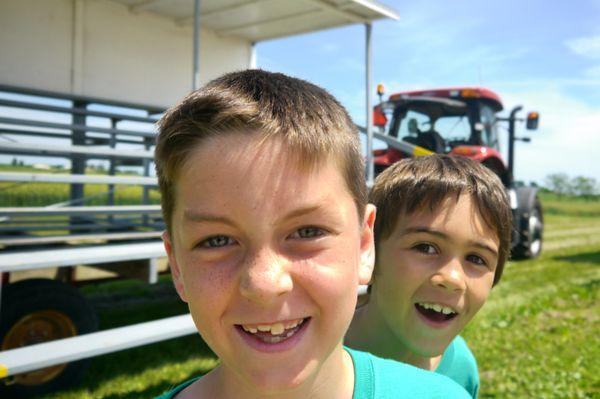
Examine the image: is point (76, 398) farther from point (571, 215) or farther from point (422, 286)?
point (571, 215)

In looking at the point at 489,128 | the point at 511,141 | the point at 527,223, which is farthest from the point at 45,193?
the point at 527,223

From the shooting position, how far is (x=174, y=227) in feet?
3.16

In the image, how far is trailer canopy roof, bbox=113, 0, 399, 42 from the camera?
15.8 ft

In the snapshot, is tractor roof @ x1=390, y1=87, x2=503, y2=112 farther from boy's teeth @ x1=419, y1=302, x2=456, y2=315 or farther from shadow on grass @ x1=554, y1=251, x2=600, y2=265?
boy's teeth @ x1=419, y1=302, x2=456, y2=315

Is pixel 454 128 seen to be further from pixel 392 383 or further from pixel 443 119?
pixel 392 383

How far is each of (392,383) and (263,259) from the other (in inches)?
14.8

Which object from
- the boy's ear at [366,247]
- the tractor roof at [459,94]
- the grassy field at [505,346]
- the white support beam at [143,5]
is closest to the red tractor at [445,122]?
the tractor roof at [459,94]

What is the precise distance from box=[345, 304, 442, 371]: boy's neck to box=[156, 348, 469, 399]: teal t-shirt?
42 centimetres

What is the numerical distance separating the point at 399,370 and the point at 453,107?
7.48 meters

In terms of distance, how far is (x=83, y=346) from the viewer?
8.55 ft

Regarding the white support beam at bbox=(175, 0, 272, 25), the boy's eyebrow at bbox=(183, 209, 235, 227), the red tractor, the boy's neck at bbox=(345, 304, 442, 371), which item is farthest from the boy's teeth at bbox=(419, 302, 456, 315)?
the red tractor

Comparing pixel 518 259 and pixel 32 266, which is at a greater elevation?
pixel 32 266

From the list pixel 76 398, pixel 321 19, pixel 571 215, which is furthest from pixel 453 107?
pixel 571 215

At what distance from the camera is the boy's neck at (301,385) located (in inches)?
36.9
